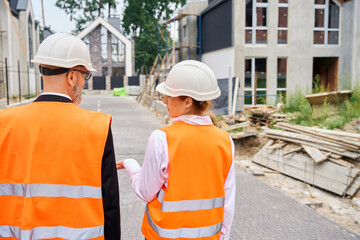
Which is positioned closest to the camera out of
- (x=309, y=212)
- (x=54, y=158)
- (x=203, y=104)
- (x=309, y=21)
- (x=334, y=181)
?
(x=54, y=158)

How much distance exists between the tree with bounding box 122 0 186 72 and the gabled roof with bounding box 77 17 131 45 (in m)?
2.00

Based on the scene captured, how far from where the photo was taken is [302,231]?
15.9 ft

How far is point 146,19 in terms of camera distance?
49969 millimetres

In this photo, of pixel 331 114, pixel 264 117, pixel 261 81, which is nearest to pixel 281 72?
pixel 261 81

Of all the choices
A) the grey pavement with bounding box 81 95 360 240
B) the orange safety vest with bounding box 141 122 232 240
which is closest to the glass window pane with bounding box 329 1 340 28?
the grey pavement with bounding box 81 95 360 240

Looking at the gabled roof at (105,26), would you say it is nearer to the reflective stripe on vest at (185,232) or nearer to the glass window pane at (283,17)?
the glass window pane at (283,17)

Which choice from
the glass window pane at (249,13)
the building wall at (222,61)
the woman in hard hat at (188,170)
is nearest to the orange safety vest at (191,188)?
the woman in hard hat at (188,170)

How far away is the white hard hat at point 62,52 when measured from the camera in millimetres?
2020

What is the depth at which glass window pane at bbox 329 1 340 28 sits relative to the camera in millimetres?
20594

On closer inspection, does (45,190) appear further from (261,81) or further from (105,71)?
(105,71)

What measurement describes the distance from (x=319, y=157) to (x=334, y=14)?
16051mm

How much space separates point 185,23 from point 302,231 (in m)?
25.6

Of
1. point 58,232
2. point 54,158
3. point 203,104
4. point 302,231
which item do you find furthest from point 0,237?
point 302,231

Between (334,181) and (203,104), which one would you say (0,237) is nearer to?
(203,104)
